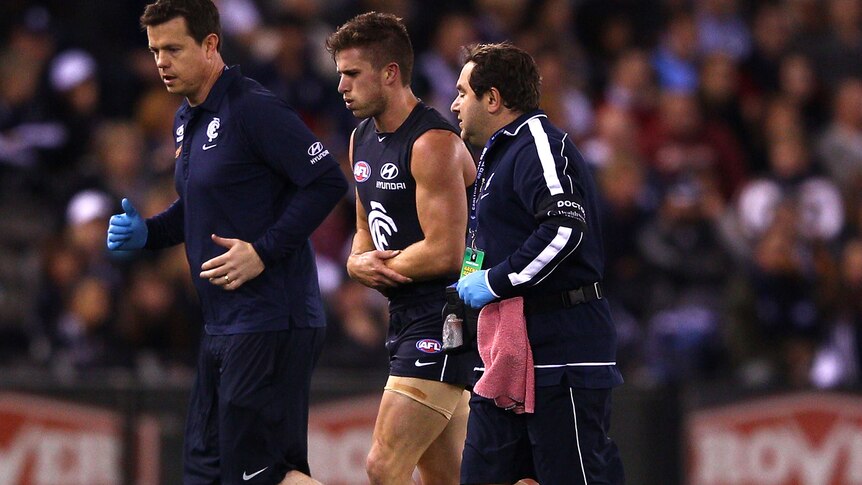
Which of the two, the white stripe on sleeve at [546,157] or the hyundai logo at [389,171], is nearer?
the white stripe on sleeve at [546,157]

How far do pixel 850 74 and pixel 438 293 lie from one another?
9756 millimetres

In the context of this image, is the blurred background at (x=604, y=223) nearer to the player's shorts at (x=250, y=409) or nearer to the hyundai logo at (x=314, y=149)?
the player's shorts at (x=250, y=409)

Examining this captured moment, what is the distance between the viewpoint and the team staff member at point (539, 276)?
6180mm

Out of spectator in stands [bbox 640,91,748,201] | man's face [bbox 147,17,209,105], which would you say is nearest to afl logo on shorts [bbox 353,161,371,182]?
man's face [bbox 147,17,209,105]

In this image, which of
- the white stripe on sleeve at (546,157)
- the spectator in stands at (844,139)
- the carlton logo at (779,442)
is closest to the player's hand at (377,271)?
the white stripe on sleeve at (546,157)

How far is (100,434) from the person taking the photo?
1040 cm

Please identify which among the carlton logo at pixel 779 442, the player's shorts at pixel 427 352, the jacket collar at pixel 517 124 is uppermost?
the jacket collar at pixel 517 124

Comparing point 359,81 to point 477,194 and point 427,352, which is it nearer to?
point 477,194

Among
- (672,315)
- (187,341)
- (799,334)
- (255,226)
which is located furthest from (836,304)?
(255,226)

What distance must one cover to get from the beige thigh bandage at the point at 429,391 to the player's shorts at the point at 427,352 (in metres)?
0.02

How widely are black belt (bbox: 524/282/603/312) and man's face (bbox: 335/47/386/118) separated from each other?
1.18 meters

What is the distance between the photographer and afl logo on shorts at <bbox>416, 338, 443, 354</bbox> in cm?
689

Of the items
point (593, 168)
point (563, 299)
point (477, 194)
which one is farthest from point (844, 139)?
point (563, 299)

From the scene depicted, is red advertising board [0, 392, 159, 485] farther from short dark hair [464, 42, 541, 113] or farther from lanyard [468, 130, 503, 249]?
short dark hair [464, 42, 541, 113]
